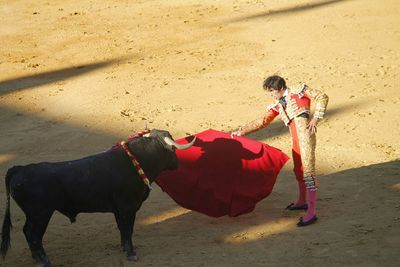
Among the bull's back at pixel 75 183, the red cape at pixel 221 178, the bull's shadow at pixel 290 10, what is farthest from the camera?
the bull's shadow at pixel 290 10

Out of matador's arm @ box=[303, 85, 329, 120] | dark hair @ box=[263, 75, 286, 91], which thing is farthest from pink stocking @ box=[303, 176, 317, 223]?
dark hair @ box=[263, 75, 286, 91]

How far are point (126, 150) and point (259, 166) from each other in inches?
59.6

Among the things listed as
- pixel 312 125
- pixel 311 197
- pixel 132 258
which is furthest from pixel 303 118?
pixel 132 258

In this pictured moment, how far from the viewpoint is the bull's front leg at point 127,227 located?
6.30m

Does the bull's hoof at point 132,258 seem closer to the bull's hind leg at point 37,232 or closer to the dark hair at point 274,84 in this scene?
the bull's hind leg at point 37,232

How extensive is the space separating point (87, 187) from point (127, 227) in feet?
1.76

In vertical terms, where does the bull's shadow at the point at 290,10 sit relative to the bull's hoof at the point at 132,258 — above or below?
above

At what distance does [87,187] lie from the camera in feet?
20.1

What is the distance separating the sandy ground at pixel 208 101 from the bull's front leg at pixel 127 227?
0.10 m

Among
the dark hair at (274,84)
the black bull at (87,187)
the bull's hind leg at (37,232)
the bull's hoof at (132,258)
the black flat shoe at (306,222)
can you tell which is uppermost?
the dark hair at (274,84)

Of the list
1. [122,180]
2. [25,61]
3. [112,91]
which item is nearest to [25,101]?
[112,91]

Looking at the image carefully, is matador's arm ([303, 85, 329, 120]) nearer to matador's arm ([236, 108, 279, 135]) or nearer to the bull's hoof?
matador's arm ([236, 108, 279, 135])

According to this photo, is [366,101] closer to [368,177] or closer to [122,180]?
[368,177]

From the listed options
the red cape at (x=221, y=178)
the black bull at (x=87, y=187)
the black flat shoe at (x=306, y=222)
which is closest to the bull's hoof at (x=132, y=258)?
the black bull at (x=87, y=187)
